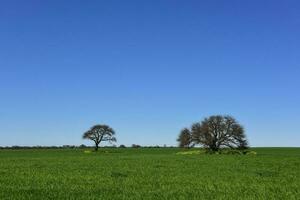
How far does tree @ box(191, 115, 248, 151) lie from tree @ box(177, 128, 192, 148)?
22.2ft

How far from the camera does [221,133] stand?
360 feet

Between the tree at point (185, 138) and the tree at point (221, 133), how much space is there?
22.2 ft

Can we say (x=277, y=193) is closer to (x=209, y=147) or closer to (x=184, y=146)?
(x=209, y=147)

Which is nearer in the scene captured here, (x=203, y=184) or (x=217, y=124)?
(x=203, y=184)

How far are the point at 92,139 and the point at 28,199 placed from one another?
146 m

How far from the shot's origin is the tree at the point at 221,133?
353ft

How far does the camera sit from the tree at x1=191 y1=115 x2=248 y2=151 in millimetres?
107625

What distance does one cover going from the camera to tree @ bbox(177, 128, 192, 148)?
11879cm

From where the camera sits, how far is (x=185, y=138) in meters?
121

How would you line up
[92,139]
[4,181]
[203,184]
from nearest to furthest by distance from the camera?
[203,184] < [4,181] < [92,139]

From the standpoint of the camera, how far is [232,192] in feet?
74.9

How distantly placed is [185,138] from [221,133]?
13097 mm

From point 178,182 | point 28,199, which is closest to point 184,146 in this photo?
point 178,182

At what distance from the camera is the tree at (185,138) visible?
118787mm
